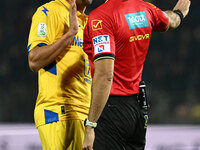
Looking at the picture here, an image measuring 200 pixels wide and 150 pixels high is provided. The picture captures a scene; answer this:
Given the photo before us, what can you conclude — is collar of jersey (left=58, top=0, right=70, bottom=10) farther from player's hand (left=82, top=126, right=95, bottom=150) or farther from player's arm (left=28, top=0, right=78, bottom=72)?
player's hand (left=82, top=126, right=95, bottom=150)

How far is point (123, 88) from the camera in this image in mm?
2211

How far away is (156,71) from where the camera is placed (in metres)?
9.12

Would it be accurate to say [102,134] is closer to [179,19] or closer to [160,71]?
[179,19]

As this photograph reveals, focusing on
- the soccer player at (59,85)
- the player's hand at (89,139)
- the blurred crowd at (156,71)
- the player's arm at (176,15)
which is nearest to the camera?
the player's hand at (89,139)

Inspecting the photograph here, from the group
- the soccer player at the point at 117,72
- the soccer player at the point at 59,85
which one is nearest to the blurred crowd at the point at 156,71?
the soccer player at the point at 59,85

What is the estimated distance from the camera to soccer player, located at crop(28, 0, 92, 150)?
266 centimetres

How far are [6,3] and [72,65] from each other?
24.8 feet

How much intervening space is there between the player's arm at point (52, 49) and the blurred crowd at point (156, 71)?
15.2ft

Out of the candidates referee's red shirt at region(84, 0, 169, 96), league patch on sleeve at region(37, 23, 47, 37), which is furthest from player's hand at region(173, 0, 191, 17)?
league patch on sleeve at region(37, 23, 47, 37)

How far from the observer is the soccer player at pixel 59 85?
8.72 feet

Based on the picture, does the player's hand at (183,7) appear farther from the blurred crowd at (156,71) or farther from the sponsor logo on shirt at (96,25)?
the blurred crowd at (156,71)

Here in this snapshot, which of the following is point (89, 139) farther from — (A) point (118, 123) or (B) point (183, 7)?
(B) point (183, 7)

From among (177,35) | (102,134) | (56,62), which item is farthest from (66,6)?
(177,35)

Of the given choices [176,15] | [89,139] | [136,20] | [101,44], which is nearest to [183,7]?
[176,15]
